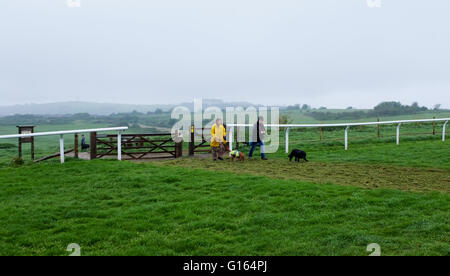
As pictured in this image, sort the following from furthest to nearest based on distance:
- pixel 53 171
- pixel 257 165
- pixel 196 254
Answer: pixel 257 165 < pixel 53 171 < pixel 196 254

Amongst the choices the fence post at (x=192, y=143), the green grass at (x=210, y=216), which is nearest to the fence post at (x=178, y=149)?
the fence post at (x=192, y=143)

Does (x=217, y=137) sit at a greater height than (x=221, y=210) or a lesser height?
greater

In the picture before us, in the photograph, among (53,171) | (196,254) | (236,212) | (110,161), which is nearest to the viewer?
(196,254)

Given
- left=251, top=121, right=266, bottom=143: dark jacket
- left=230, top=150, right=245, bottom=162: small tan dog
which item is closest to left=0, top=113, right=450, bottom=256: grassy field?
left=230, top=150, right=245, bottom=162: small tan dog

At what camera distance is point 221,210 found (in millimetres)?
7020

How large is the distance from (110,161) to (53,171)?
5.93ft

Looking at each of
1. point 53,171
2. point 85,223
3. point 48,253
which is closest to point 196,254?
point 48,253

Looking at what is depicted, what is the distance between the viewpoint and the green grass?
539 centimetres

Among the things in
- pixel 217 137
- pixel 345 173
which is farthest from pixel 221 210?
pixel 217 137

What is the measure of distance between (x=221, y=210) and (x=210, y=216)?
13.5 inches

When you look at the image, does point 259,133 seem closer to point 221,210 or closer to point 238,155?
point 238,155

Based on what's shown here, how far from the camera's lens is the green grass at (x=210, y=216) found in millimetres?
5387
